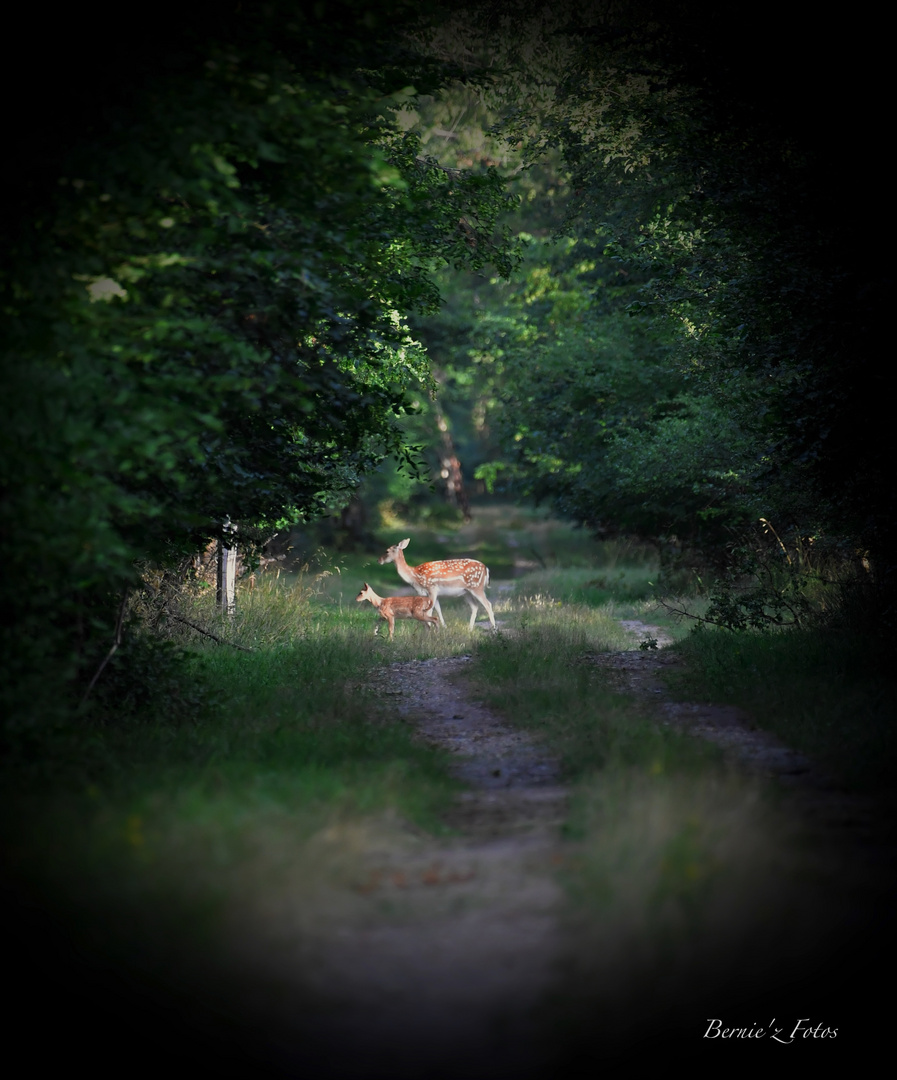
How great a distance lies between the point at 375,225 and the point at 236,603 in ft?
25.7

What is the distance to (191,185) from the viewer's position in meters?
6.11

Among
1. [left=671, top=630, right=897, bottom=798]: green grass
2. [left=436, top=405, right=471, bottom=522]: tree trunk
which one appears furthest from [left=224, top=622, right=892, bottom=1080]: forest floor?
[left=436, top=405, right=471, bottom=522]: tree trunk

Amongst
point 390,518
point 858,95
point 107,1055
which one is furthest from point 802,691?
point 390,518

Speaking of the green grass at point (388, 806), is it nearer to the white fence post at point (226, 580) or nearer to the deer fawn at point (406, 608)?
the white fence post at point (226, 580)

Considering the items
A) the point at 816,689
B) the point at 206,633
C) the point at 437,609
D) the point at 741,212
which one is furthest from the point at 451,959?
the point at 437,609

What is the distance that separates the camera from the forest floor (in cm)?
389

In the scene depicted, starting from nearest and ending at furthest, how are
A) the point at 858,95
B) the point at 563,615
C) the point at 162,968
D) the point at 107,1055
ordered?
the point at 107,1055, the point at 162,968, the point at 858,95, the point at 563,615

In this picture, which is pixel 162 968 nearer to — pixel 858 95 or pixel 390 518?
pixel 858 95

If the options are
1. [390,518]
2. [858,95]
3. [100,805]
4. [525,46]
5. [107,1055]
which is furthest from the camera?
[390,518]

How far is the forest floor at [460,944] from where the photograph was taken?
3887 mm

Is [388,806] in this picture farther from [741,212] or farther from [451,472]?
[451,472]

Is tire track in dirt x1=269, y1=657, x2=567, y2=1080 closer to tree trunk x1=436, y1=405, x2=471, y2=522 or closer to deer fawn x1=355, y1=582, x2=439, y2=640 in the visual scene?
deer fawn x1=355, y1=582, x2=439, y2=640

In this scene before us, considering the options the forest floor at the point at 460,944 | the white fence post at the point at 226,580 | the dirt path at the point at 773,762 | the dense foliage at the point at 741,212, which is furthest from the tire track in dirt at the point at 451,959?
the white fence post at the point at 226,580

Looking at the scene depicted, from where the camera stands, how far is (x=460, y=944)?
446 centimetres
